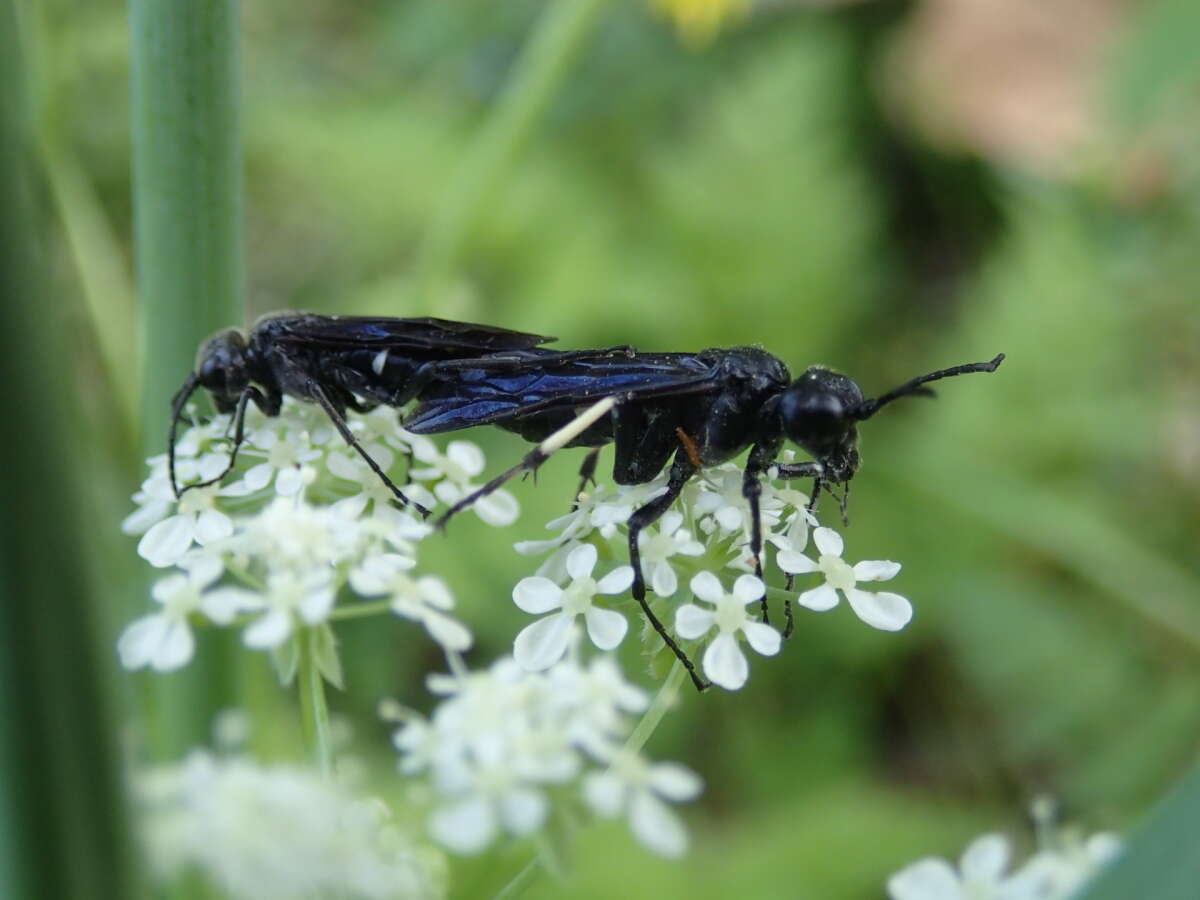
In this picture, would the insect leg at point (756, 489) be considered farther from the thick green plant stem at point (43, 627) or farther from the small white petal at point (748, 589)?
the thick green plant stem at point (43, 627)

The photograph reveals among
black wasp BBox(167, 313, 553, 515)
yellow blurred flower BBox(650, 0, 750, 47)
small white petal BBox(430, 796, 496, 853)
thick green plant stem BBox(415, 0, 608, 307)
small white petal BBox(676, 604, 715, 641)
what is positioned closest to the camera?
small white petal BBox(430, 796, 496, 853)

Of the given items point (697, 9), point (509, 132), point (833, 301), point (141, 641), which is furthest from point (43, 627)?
point (833, 301)

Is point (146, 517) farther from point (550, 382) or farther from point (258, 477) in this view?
point (550, 382)

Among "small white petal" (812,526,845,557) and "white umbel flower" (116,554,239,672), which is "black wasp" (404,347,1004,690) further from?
"white umbel flower" (116,554,239,672)

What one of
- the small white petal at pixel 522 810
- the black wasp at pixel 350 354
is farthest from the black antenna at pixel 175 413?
the small white petal at pixel 522 810

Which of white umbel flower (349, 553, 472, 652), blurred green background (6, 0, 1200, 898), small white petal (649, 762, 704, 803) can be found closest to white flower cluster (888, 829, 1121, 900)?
small white petal (649, 762, 704, 803)

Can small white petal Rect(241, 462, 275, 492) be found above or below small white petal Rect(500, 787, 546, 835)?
above

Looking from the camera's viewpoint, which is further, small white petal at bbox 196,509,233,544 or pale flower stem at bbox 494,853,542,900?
small white petal at bbox 196,509,233,544
